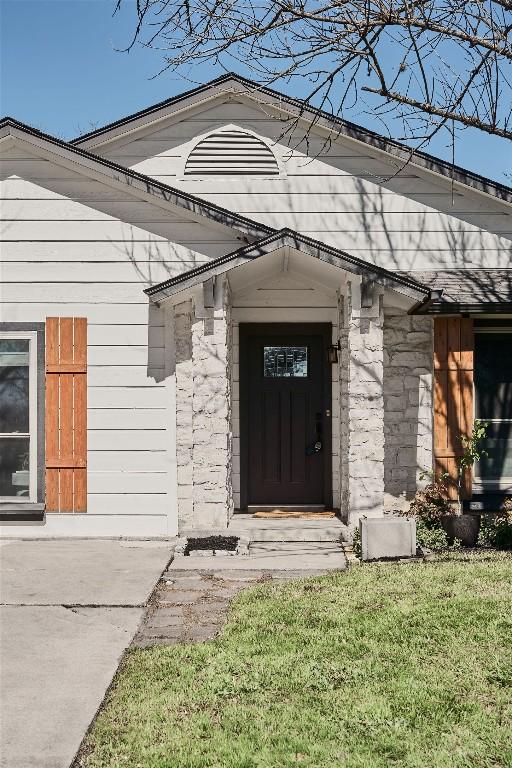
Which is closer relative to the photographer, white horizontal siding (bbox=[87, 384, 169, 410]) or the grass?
the grass

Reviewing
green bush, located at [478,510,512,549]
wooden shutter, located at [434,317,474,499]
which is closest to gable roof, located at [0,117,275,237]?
wooden shutter, located at [434,317,474,499]

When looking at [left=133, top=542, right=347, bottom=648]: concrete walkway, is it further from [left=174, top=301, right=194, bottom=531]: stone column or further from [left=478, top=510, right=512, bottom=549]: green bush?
[left=478, top=510, right=512, bottom=549]: green bush

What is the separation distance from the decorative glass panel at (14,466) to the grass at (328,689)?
3.86m

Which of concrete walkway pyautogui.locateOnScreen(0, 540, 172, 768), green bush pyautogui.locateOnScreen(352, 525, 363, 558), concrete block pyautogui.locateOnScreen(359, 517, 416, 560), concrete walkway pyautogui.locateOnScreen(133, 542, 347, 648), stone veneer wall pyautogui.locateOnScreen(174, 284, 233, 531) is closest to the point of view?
concrete walkway pyautogui.locateOnScreen(0, 540, 172, 768)

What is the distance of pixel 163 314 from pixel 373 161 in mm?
3717

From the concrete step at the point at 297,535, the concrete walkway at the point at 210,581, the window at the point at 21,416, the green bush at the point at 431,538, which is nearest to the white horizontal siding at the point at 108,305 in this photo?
the window at the point at 21,416

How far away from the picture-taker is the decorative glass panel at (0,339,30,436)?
9180 millimetres

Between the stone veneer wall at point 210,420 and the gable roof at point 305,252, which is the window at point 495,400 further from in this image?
the stone veneer wall at point 210,420

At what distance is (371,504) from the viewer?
880 centimetres

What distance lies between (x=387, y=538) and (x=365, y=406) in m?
1.51

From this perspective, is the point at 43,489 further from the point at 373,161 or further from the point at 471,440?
the point at 373,161

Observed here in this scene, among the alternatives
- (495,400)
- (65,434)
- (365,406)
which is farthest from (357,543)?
(65,434)

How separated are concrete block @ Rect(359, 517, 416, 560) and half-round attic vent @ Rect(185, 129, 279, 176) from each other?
5139 mm

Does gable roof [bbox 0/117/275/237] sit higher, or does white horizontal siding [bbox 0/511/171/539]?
gable roof [bbox 0/117/275/237]
